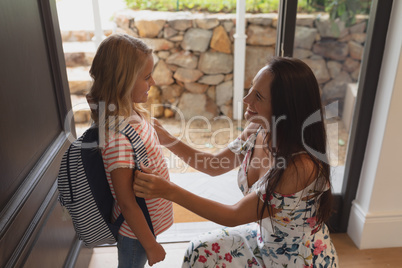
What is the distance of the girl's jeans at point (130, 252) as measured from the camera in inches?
48.6

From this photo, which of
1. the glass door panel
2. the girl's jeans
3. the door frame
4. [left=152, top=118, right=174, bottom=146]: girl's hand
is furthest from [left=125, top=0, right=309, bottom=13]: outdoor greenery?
the girl's jeans

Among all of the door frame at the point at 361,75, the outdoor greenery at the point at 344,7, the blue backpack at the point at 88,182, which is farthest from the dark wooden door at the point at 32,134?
the outdoor greenery at the point at 344,7

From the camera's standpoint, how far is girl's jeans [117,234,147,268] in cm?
123

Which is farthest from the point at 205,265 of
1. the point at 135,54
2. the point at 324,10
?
the point at 324,10

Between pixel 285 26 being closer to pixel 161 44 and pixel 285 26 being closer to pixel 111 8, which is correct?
pixel 161 44

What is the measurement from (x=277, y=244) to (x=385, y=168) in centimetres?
93

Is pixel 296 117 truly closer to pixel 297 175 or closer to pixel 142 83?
pixel 297 175

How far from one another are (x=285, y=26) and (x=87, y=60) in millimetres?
3202

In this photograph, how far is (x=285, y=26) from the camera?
67.0 inches

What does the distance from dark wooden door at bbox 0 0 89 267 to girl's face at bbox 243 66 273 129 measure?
72 centimetres

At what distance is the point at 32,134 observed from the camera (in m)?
1.23

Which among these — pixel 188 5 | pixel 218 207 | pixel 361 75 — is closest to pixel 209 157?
pixel 218 207

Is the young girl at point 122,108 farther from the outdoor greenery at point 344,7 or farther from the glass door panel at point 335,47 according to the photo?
the outdoor greenery at point 344,7

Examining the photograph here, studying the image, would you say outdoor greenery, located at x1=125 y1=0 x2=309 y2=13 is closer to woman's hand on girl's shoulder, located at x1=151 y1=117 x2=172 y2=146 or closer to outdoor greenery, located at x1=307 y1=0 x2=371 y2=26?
outdoor greenery, located at x1=307 y1=0 x2=371 y2=26
